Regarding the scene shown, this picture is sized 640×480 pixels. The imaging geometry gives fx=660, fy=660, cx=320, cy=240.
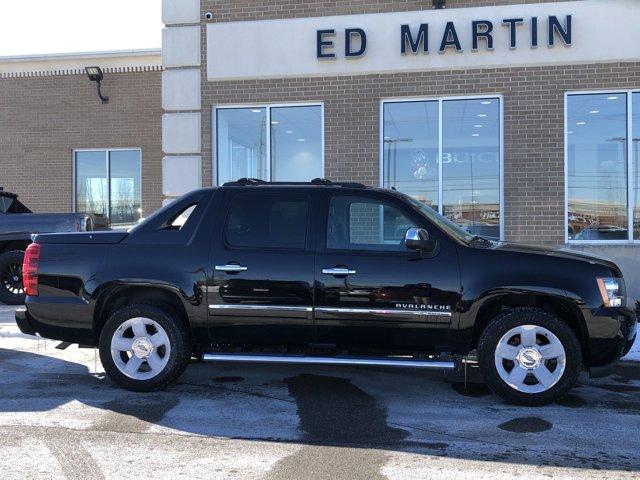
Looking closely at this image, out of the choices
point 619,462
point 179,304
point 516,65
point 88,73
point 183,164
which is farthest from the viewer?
point 88,73

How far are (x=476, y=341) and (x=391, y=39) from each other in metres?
6.97

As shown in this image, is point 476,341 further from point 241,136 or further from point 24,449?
point 241,136

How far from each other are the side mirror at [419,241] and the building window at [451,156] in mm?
5720

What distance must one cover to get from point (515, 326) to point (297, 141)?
7092 millimetres

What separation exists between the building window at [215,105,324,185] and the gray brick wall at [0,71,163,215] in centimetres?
382

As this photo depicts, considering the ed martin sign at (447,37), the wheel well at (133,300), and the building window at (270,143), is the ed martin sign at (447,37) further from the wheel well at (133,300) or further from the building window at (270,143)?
the wheel well at (133,300)

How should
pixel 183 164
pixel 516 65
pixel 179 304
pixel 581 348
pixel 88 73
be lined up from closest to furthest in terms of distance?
pixel 581 348, pixel 179 304, pixel 516 65, pixel 183 164, pixel 88 73

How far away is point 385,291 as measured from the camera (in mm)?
5512

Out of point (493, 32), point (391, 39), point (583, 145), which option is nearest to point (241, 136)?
point (391, 39)

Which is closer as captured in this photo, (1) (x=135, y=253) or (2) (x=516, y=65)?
(1) (x=135, y=253)

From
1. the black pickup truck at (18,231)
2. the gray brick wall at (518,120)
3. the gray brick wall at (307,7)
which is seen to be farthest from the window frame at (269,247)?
the gray brick wall at (307,7)

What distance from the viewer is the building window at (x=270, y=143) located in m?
11.7

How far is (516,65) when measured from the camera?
10.8 meters

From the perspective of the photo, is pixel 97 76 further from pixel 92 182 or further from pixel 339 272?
pixel 339 272
